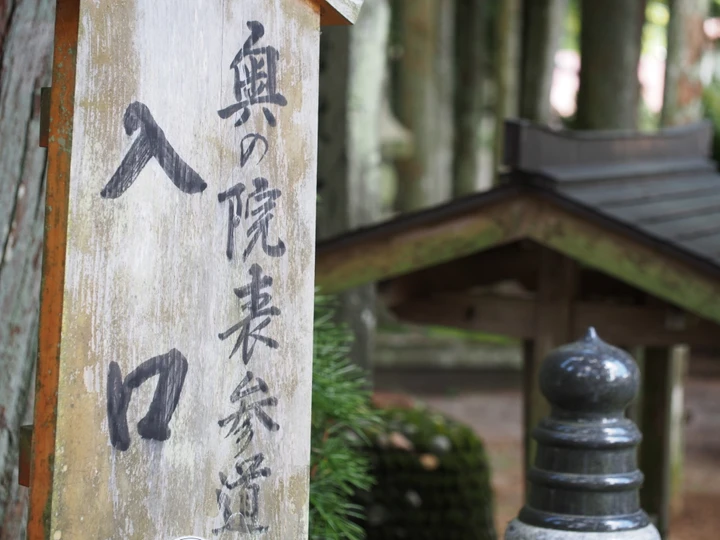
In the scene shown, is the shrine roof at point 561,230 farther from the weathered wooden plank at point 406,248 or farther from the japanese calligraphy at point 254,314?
the japanese calligraphy at point 254,314

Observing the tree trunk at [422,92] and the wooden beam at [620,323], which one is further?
the tree trunk at [422,92]

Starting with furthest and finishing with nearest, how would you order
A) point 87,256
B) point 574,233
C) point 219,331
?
1. point 574,233
2. point 219,331
3. point 87,256

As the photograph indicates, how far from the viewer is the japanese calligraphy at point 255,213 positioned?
5.15ft

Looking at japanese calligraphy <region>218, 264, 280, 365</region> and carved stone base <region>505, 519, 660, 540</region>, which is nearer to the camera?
japanese calligraphy <region>218, 264, 280, 365</region>

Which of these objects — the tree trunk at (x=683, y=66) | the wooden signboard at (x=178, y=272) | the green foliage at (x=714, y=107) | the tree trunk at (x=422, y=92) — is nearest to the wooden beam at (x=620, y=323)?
the wooden signboard at (x=178, y=272)

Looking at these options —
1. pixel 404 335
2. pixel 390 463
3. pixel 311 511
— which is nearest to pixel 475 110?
pixel 404 335

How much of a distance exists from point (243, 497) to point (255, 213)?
46 cm

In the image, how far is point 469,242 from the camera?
354 centimetres

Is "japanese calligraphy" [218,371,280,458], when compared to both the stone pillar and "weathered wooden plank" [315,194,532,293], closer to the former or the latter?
the stone pillar

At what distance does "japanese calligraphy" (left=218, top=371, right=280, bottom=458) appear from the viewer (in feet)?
5.15

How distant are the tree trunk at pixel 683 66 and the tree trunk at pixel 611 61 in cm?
52

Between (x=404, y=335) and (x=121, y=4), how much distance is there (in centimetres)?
1033

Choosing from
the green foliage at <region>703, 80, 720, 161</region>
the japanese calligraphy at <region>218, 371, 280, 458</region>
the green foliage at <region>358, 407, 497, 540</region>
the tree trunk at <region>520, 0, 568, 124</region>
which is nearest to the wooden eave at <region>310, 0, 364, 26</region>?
the japanese calligraphy at <region>218, 371, 280, 458</region>

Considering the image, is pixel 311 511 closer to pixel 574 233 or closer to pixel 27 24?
pixel 27 24
